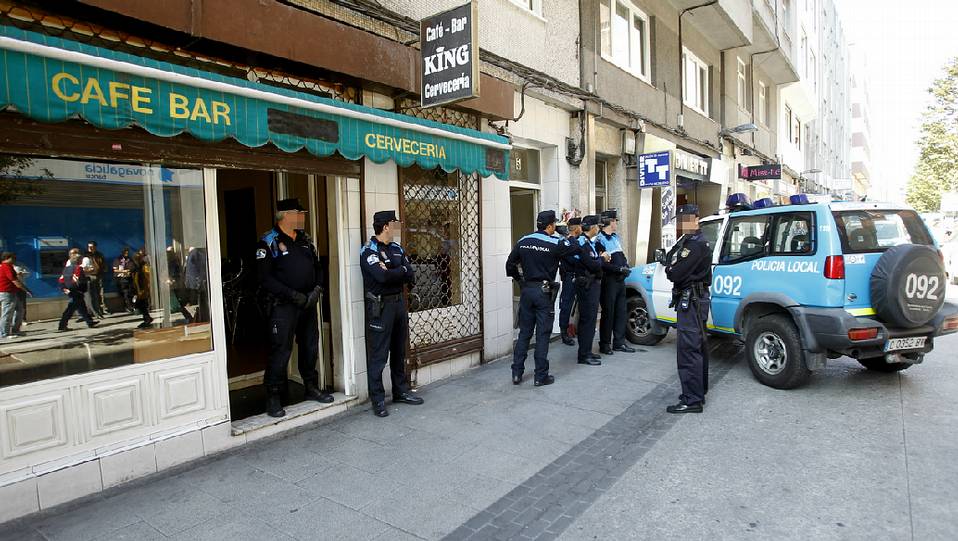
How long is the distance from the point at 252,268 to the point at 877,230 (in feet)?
24.2

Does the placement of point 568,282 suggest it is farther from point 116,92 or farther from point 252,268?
point 116,92

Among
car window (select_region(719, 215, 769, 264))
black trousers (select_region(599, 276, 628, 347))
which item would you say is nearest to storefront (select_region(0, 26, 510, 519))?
black trousers (select_region(599, 276, 628, 347))

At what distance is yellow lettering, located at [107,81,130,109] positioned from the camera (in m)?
3.31

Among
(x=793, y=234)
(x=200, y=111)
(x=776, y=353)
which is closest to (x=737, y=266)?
(x=793, y=234)

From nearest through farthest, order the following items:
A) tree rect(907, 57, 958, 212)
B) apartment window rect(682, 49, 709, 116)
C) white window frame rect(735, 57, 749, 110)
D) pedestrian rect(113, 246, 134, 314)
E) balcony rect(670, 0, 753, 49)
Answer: pedestrian rect(113, 246, 134, 314)
balcony rect(670, 0, 753, 49)
apartment window rect(682, 49, 709, 116)
white window frame rect(735, 57, 749, 110)
tree rect(907, 57, 958, 212)

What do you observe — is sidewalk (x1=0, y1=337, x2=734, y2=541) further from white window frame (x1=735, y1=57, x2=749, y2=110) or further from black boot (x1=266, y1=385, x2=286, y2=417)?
white window frame (x1=735, y1=57, x2=749, y2=110)

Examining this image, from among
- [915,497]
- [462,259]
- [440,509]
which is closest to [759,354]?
[915,497]

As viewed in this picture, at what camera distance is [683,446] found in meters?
4.34

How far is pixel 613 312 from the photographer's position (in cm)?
762

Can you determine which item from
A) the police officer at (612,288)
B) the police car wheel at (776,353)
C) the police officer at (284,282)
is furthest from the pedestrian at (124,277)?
the police car wheel at (776,353)

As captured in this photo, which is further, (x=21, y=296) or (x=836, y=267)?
(x=836, y=267)

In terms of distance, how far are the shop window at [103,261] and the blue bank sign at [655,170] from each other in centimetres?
840

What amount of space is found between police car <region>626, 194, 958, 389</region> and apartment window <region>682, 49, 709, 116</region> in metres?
8.65

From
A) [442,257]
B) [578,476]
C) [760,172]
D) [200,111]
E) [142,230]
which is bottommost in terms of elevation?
[578,476]
